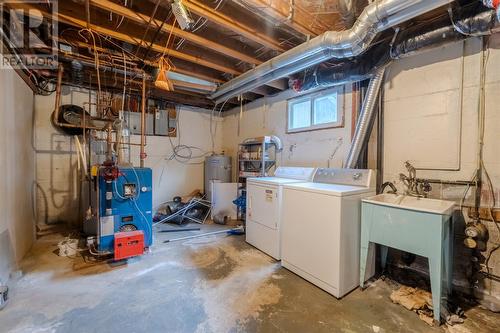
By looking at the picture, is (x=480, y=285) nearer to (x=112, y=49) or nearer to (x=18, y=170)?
(x=112, y=49)

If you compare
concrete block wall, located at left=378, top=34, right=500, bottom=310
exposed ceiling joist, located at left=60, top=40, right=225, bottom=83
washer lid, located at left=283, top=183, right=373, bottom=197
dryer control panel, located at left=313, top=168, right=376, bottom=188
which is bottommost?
washer lid, located at left=283, top=183, right=373, bottom=197

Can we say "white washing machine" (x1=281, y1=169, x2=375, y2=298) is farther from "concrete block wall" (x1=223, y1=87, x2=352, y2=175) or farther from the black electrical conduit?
the black electrical conduit

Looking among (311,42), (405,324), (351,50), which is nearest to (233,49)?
(311,42)

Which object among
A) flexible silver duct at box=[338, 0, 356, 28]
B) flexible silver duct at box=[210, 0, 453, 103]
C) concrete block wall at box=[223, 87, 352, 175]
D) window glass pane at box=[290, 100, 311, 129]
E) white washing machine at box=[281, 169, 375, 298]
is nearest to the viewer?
flexible silver duct at box=[210, 0, 453, 103]

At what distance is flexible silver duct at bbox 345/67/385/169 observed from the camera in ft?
8.34

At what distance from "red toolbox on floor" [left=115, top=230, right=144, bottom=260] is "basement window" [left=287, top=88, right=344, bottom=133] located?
2804mm

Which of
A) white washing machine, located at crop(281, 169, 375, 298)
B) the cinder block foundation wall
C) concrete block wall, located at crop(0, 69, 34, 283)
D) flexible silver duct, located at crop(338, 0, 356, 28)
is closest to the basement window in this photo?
the cinder block foundation wall

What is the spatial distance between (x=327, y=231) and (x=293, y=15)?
6.79ft

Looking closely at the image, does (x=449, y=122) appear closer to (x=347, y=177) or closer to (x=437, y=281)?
(x=347, y=177)

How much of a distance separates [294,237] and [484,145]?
1927 millimetres

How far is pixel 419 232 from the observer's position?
74.3 inches

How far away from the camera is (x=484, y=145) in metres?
2.04

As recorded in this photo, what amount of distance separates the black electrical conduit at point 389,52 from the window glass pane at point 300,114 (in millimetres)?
497

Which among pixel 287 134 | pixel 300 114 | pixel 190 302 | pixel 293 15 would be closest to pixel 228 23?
pixel 293 15
